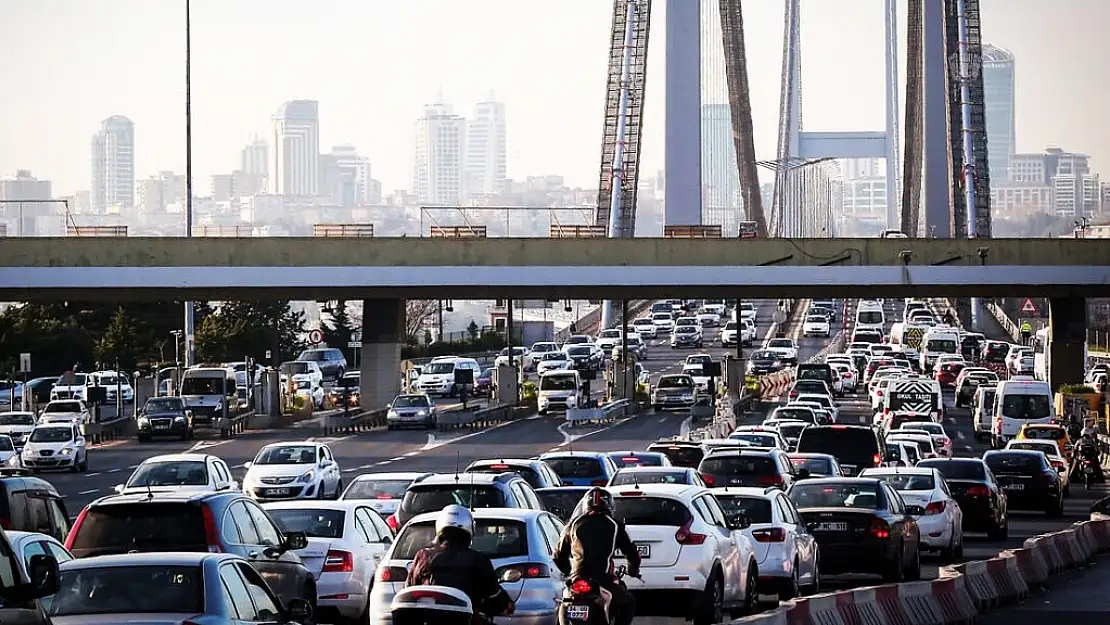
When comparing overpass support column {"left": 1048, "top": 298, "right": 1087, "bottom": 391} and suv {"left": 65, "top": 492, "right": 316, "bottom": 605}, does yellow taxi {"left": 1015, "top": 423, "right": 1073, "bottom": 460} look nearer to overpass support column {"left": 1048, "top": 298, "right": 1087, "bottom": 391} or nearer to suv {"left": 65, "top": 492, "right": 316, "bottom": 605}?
overpass support column {"left": 1048, "top": 298, "right": 1087, "bottom": 391}

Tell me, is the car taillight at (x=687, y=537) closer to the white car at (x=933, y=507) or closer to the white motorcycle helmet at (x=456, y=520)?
the white motorcycle helmet at (x=456, y=520)

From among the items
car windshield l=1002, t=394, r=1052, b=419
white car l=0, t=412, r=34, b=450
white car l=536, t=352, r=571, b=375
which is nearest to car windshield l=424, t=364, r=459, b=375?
white car l=536, t=352, r=571, b=375

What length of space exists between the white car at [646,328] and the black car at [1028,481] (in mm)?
94327

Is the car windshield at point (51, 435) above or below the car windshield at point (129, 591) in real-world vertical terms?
below

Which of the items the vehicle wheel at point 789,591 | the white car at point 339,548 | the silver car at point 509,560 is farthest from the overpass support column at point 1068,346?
the silver car at point 509,560

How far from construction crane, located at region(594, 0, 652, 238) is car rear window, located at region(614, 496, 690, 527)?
8383 centimetres

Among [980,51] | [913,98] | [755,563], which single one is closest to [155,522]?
[755,563]

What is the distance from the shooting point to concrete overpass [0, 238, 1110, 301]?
65875 mm

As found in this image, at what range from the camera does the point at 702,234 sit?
7038 centimetres

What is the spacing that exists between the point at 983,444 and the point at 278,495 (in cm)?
2877

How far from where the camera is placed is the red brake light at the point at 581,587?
526 inches

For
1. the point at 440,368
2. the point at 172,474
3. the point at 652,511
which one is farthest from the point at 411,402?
the point at 652,511

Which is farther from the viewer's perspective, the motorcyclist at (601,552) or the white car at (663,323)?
the white car at (663,323)

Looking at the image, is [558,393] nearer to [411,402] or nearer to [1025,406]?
[411,402]
